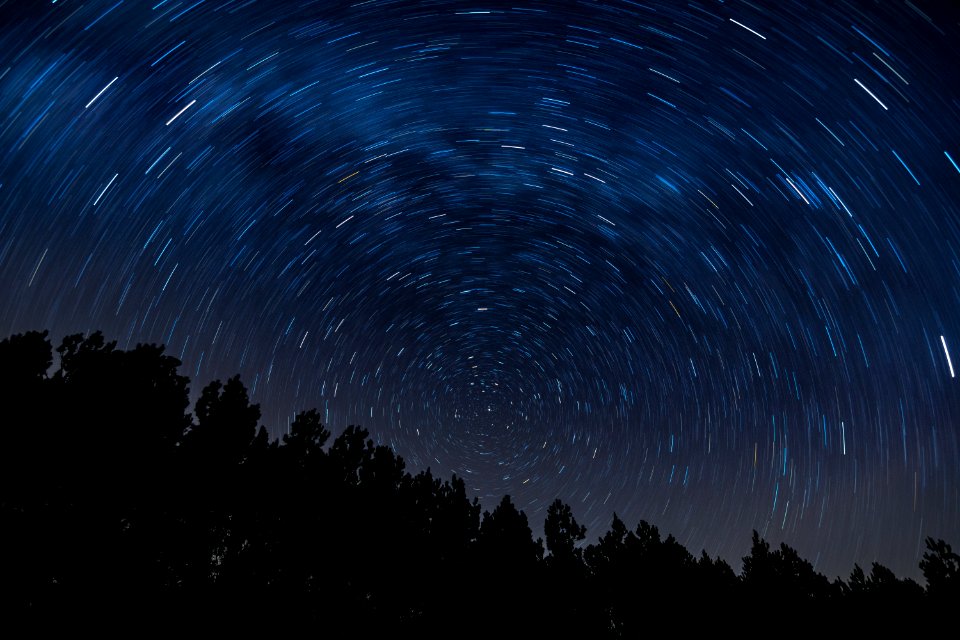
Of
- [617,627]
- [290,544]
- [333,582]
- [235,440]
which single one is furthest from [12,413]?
[617,627]

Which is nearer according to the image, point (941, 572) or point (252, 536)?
point (252, 536)

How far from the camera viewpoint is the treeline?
1017 cm

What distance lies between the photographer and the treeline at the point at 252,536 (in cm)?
1017

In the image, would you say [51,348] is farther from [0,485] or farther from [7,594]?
[7,594]

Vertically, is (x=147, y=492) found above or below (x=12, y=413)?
below

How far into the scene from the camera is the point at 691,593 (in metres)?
22.2

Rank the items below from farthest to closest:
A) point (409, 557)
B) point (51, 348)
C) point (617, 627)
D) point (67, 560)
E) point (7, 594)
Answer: point (617, 627) < point (409, 557) < point (51, 348) < point (67, 560) < point (7, 594)

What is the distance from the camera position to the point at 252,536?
13.3 m

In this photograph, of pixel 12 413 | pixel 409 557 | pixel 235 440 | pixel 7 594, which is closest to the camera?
pixel 7 594

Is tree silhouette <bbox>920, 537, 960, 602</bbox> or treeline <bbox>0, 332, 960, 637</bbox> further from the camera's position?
tree silhouette <bbox>920, 537, 960, 602</bbox>

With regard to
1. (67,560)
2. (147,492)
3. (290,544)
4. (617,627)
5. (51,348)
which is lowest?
(617,627)

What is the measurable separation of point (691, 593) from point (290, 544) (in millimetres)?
22125

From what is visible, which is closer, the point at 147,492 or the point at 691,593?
the point at 147,492

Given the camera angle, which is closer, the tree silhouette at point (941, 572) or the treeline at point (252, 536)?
the treeline at point (252, 536)
